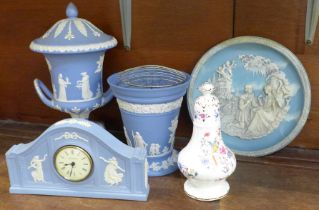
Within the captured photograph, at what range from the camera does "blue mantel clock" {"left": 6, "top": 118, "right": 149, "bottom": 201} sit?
728 millimetres

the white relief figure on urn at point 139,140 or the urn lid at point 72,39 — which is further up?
the urn lid at point 72,39

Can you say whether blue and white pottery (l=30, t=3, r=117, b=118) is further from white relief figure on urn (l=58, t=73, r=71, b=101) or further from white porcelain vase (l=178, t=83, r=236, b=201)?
white porcelain vase (l=178, t=83, r=236, b=201)

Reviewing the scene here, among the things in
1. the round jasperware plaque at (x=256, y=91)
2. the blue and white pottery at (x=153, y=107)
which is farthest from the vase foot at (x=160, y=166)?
the round jasperware plaque at (x=256, y=91)

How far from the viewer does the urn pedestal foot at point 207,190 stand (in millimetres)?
727

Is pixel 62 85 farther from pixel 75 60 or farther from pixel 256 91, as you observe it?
pixel 256 91

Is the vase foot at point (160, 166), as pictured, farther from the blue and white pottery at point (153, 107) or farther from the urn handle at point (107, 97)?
the urn handle at point (107, 97)

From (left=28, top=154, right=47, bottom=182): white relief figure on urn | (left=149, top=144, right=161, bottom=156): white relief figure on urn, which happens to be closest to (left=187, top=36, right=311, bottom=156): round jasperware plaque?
(left=149, top=144, right=161, bottom=156): white relief figure on urn

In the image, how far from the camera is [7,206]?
2.38 feet

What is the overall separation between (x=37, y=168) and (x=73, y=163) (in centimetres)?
8

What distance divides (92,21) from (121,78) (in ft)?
0.56

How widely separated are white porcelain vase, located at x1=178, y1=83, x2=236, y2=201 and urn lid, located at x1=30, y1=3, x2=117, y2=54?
0.78 feet

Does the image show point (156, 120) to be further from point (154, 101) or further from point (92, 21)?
point (92, 21)

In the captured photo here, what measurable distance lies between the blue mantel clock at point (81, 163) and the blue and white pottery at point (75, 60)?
133 millimetres

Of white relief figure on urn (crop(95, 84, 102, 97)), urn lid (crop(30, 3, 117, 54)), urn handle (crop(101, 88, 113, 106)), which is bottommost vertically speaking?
urn handle (crop(101, 88, 113, 106))
